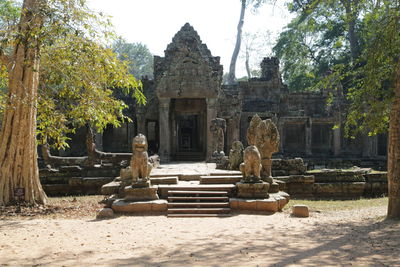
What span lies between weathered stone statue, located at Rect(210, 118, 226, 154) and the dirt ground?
8252 millimetres

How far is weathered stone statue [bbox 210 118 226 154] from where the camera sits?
16.2 metres

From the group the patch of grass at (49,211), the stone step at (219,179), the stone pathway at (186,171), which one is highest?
the stone pathway at (186,171)

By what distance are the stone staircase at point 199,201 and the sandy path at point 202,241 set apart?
45cm

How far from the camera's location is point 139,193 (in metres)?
8.57

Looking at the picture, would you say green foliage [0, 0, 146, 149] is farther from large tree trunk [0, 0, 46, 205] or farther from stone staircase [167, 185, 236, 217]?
stone staircase [167, 185, 236, 217]

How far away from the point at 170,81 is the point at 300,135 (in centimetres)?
1249

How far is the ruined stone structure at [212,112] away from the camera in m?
17.0

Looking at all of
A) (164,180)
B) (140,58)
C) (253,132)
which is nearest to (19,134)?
(164,180)

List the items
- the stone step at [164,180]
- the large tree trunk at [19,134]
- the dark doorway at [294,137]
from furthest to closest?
the dark doorway at [294,137], the stone step at [164,180], the large tree trunk at [19,134]

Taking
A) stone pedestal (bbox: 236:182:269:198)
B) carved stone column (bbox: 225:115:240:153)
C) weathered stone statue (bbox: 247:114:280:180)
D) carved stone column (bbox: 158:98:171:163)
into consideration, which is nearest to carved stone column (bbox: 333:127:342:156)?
carved stone column (bbox: 225:115:240:153)

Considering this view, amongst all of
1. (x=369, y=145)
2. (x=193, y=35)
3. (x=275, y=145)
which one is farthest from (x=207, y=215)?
(x=369, y=145)

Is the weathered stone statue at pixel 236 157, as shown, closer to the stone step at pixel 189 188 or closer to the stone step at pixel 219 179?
the stone step at pixel 219 179

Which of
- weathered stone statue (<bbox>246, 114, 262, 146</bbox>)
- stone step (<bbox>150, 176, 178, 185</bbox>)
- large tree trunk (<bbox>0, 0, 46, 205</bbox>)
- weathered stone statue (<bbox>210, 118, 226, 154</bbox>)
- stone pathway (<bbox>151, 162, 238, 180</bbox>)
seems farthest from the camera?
weathered stone statue (<bbox>210, 118, 226, 154</bbox>)

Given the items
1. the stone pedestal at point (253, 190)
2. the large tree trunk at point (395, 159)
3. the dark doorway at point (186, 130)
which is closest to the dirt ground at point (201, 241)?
the large tree trunk at point (395, 159)
